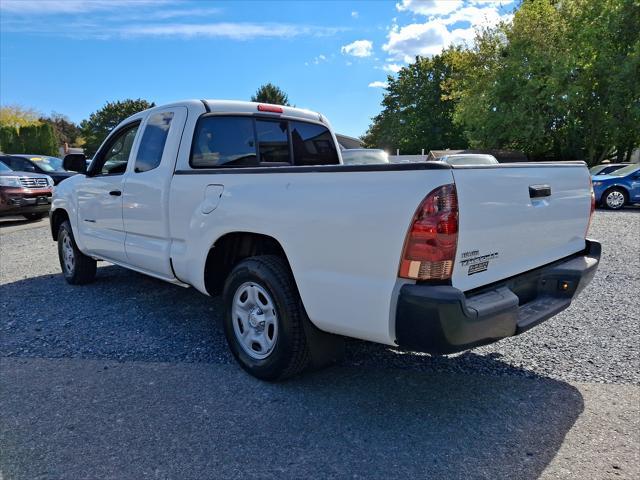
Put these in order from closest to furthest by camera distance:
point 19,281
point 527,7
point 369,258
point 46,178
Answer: point 369,258 < point 19,281 < point 46,178 < point 527,7

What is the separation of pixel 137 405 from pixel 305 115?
3088 millimetres

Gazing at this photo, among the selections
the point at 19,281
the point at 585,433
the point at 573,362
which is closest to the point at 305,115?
the point at 573,362

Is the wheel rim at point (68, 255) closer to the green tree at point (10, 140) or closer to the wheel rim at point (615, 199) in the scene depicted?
the wheel rim at point (615, 199)

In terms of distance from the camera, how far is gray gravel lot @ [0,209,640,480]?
244cm

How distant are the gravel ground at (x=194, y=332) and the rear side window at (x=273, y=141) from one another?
1.66 metres

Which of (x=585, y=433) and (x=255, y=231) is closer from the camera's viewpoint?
(x=585, y=433)

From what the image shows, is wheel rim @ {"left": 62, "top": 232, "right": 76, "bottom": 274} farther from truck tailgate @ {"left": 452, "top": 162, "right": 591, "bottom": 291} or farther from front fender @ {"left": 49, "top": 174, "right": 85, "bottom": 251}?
truck tailgate @ {"left": 452, "top": 162, "right": 591, "bottom": 291}

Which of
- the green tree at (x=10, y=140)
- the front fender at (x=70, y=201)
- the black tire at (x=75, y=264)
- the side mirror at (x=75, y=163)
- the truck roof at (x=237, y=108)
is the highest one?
the green tree at (x=10, y=140)

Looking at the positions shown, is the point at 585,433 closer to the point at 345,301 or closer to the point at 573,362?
the point at 573,362

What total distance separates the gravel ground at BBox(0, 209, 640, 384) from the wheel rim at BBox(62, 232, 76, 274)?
233mm

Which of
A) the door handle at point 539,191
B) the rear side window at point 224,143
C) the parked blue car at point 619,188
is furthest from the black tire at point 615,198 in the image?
the rear side window at point 224,143

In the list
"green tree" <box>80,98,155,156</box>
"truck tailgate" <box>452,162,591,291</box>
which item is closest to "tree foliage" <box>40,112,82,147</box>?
"green tree" <box>80,98,155,156</box>

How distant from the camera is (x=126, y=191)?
4.46 meters

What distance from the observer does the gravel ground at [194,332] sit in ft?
11.9
